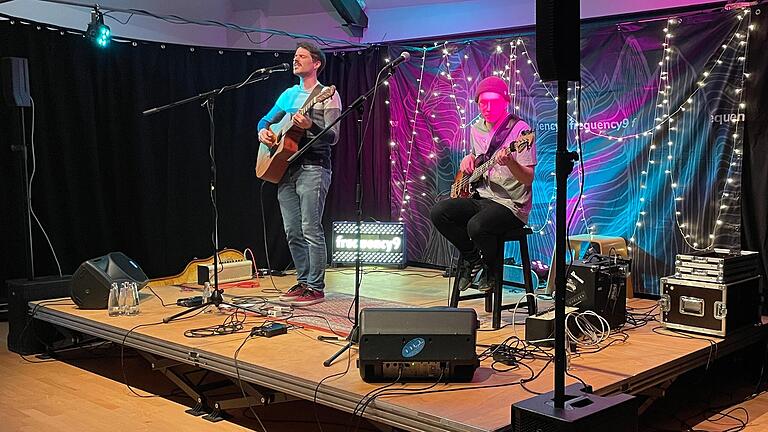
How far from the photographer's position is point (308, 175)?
463cm

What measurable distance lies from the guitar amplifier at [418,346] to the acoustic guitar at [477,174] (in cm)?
133

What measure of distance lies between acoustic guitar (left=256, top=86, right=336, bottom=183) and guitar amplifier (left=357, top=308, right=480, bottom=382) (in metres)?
1.82

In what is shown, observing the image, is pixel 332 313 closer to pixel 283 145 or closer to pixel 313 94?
pixel 283 145

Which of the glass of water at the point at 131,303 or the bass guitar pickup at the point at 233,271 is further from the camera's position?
the bass guitar pickup at the point at 233,271

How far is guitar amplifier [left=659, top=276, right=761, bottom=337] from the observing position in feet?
12.5

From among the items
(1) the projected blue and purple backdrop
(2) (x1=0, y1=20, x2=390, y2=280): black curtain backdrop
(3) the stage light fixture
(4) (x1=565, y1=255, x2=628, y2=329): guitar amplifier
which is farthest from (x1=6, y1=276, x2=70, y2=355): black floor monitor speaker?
(1) the projected blue and purple backdrop

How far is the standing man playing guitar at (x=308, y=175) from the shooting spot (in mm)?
4562

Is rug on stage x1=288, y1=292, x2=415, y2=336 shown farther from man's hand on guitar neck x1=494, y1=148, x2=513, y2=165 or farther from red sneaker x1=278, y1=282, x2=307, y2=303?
man's hand on guitar neck x1=494, y1=148, x2=513, y2=165

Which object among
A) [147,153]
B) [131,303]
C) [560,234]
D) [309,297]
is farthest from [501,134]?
[147,153]

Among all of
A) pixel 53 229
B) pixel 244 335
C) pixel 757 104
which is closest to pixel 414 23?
pixel 757 104

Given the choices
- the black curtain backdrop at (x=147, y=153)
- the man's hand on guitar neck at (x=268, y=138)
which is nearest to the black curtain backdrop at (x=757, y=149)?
the man's hand on guitar neck at (x=268, y=138)

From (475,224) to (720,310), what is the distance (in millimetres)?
1281

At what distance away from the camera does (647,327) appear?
416cm

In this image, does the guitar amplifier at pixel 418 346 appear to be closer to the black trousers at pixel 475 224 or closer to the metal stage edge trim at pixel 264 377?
the metal stage edge trim at pixel 264 377
